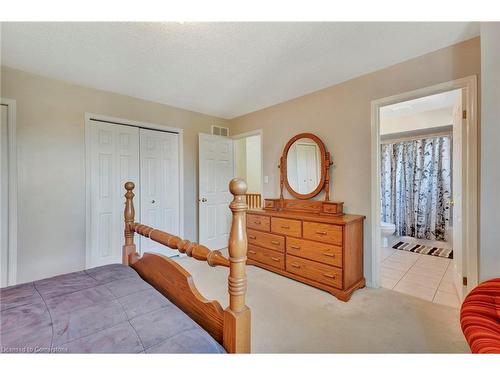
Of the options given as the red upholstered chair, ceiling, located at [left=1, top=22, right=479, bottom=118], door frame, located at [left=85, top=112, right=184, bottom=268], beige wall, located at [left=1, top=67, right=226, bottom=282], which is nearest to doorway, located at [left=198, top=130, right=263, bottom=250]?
door frame, located at [left=85, top=112, right=184, bottom=268]

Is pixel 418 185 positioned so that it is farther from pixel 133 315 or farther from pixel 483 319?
pixel 133 315

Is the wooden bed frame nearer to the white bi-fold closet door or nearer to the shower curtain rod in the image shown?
the white bi-fold closet door

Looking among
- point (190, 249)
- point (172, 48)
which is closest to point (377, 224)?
point (190, 249)

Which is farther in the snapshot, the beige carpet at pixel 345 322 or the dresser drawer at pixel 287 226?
the dresser drawer at pixel 287 226

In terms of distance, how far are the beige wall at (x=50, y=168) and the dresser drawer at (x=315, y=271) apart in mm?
2498

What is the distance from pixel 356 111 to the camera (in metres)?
2.55

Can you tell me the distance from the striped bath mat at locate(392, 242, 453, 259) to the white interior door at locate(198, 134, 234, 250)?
3.04m

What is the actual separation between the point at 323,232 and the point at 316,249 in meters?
0.21

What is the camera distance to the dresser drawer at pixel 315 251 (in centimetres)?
225

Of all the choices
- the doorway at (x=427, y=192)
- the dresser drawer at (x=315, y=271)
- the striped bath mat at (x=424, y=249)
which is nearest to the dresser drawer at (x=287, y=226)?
the dresser drawer at (x=315, y=271)

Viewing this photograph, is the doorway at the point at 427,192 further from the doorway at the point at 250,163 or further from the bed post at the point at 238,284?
the doorway at the point at 250,163

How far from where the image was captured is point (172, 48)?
2006 mm
